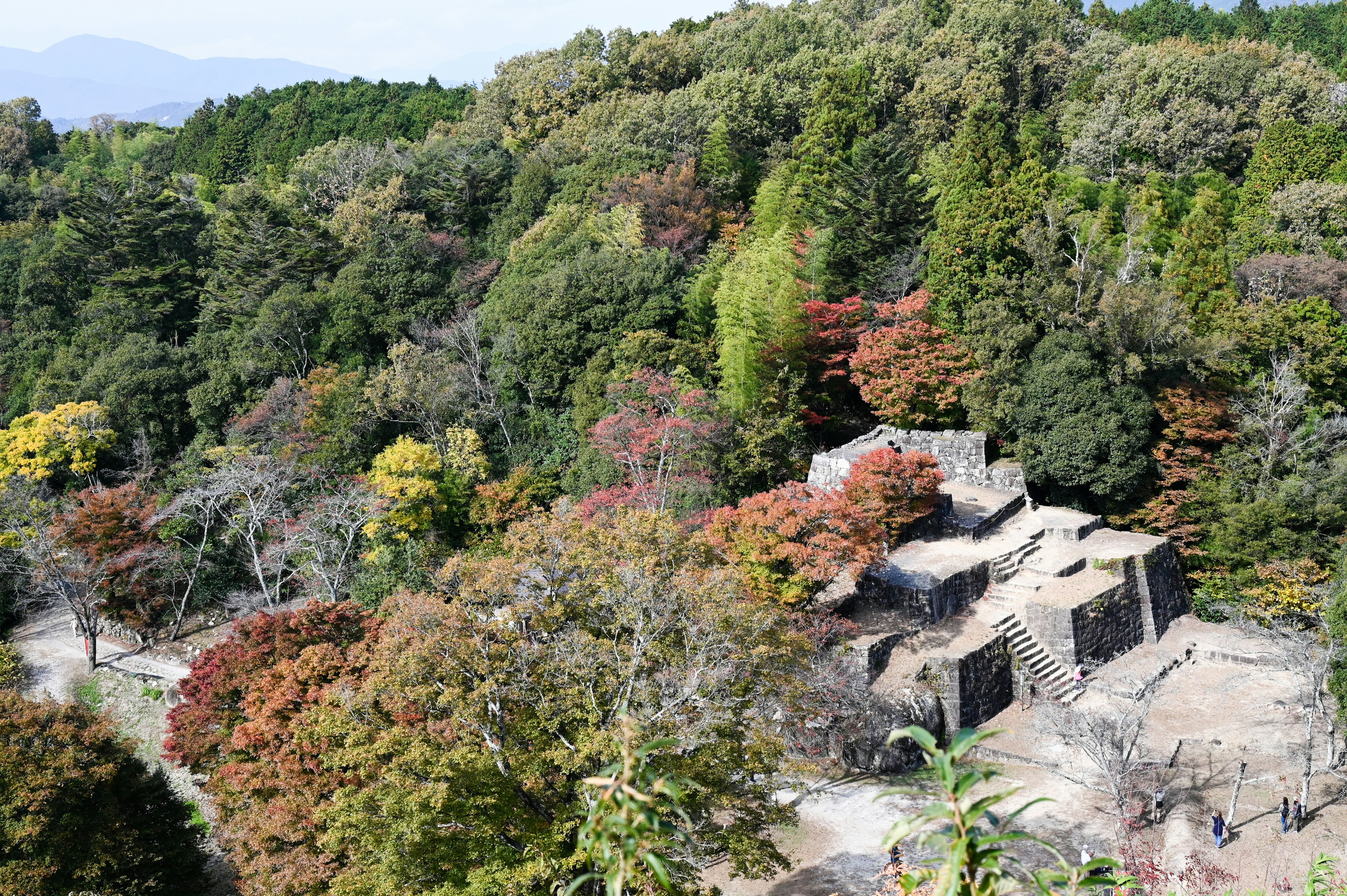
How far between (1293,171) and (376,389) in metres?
29.4

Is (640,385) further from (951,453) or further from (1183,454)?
(1183,454)

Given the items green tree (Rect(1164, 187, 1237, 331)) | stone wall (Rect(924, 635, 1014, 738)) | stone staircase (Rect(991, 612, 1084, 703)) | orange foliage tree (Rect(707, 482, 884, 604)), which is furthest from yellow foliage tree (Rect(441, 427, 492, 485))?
green tree (Rect(1164, 187, 1237, 331))

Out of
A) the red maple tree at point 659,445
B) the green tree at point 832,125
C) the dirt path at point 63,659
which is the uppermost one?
the green tree at point 832,125

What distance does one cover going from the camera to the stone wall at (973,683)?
17031 millimetres

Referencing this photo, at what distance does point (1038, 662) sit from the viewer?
18125 millimetres

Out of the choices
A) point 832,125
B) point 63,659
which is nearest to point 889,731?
point 832,125

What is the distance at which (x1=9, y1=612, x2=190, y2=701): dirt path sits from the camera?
77.6 ft

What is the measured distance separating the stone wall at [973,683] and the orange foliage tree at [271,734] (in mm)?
10543

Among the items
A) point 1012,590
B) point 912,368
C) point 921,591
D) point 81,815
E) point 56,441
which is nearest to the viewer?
point 81,815

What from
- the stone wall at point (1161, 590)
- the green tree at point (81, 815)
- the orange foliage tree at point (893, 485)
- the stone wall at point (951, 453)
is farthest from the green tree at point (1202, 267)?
the green tree at point (81, 815)

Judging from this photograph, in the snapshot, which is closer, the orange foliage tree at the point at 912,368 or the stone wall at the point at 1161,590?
the stone wall at the point at 1161,590

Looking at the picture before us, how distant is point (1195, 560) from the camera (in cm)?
2095

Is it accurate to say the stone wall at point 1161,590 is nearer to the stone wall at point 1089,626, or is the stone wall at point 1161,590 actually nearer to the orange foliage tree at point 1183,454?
the stone wall at point 1089,626

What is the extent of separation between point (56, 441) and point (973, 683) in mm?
27556
